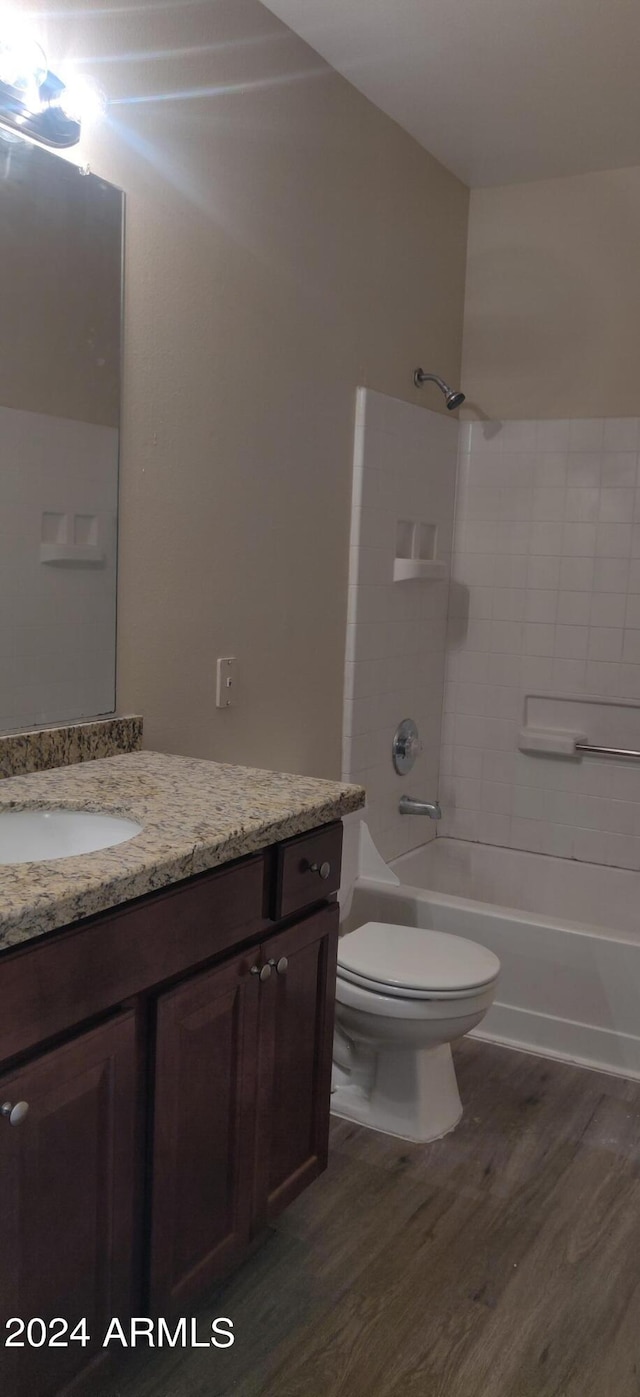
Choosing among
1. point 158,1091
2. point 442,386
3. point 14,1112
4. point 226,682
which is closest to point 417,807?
point 226,682

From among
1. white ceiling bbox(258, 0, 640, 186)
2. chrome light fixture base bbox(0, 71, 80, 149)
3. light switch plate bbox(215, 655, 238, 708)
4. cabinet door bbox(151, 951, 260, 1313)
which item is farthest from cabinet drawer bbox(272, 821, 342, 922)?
white ceiling bbox(258, 0, 640, 186)

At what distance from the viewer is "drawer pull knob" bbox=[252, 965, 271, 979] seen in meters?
1.62

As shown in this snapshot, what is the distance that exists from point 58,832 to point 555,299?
244cm

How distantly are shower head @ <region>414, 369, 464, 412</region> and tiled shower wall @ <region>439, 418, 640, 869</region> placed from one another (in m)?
0.34

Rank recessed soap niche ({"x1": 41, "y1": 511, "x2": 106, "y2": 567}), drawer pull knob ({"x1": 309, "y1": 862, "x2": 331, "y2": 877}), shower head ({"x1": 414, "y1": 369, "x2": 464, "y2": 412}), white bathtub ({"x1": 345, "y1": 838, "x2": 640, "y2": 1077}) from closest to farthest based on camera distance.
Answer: drawer pull knob ({"x1": 309, "y1": 862, "x2": 331, "y2": 877}) → recessed soap niche ({"x1": 41, "y1": 511, "x2": 106, "y2": 567}) → white bathtub ({"x1": 345, "y1": 838, "x2": 640, "y2": 1077}) → shower head ({"x1": 414, "y1": 369, "x2": 464, "y2": 412})

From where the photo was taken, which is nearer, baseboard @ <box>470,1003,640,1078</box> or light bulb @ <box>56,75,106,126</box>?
light bulb @ <box>56,75,106,126</box>

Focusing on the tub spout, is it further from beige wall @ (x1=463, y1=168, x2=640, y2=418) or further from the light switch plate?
beige wall @ (x1=463, y1=168, x2=640, y2=418)

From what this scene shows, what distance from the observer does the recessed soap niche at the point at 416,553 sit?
3094 millimetres

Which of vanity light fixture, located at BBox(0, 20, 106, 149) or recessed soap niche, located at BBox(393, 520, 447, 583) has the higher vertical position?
vanity light fixture, located at BBox(0, 20, 106, 149)

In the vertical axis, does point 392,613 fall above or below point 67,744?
above

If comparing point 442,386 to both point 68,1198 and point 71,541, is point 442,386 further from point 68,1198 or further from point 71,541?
point 68,1198

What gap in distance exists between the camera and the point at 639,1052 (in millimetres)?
2682

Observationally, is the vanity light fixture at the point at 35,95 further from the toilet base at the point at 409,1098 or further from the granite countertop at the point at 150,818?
the toilet base at the point at 409,1098

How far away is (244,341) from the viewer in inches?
93.4
